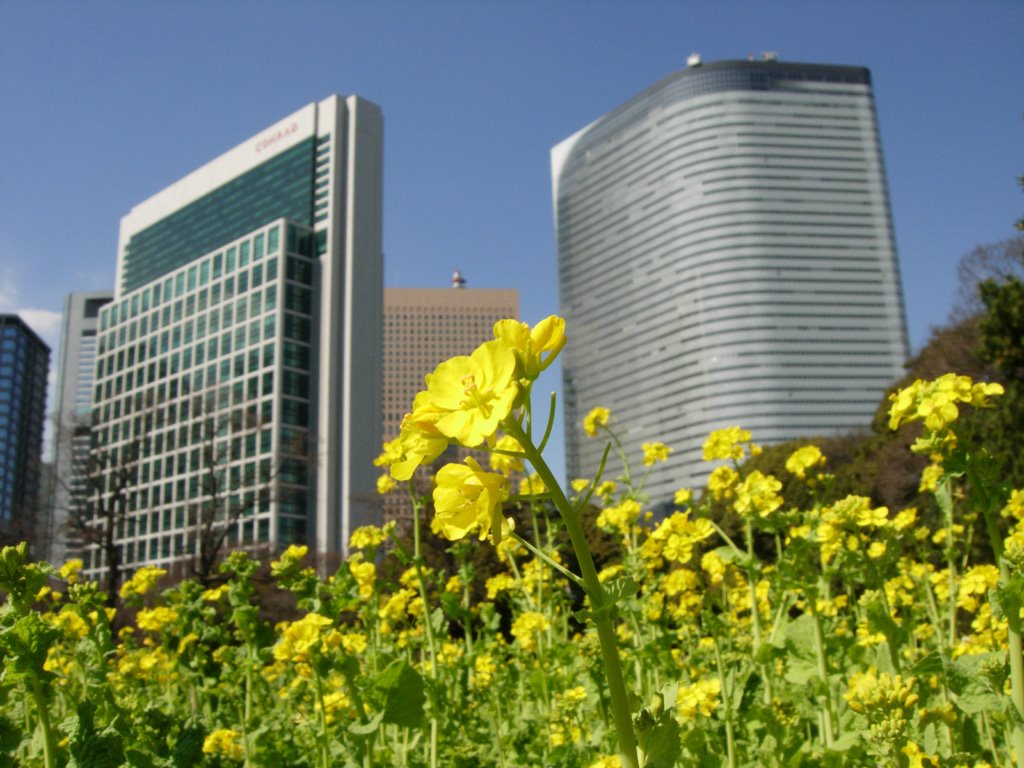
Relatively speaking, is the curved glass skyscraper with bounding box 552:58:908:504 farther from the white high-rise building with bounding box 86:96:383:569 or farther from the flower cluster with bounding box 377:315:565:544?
the flower cluster with bounding box 377:315:565:544

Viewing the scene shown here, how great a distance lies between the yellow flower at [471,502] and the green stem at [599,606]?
102 millimetres

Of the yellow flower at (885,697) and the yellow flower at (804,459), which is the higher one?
the yellow flower at (804,459)

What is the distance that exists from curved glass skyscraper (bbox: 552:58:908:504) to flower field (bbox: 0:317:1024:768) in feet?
274

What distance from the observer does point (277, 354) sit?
61.1 meters

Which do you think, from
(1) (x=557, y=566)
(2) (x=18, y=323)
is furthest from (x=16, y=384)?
(1) (x=557, y=566)

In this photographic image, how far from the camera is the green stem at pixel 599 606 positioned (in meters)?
0.98

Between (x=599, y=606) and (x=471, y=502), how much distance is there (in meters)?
0.24

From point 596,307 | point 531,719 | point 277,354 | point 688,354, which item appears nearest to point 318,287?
point 277,354

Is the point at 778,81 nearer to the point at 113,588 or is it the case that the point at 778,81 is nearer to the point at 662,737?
the point at 113,588

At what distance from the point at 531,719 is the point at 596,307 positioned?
111m

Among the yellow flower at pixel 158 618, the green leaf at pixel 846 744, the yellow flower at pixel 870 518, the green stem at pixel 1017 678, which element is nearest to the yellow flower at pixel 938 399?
the green stem at pixel 1017 678

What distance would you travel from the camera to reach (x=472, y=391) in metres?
1.06

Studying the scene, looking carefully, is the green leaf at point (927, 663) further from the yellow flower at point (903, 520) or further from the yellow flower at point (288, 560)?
the yellow flower at point (288, 560)

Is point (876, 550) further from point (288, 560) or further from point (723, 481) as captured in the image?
point (288, 560)
